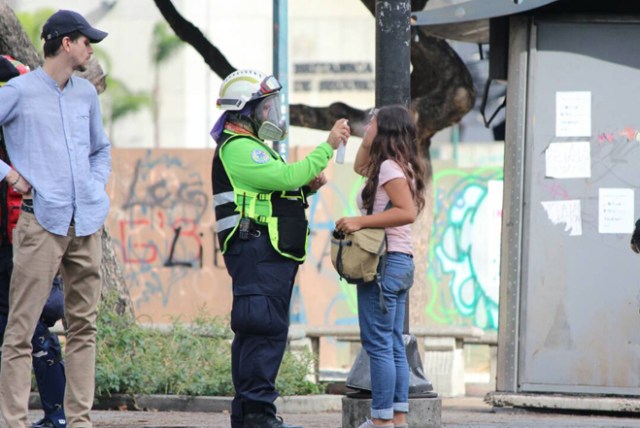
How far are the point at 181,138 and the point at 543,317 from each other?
61801mm

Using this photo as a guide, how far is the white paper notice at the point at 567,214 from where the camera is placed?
8.76m

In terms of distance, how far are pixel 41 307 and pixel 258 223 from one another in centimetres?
106

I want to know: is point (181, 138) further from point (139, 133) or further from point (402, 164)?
point (402, 164)

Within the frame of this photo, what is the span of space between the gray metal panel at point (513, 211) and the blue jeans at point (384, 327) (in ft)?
6.87

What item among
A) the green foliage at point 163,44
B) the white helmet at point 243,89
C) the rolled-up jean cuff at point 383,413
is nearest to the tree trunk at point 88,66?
the white helmet at point 243,89

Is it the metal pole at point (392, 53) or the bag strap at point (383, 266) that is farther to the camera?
the metal pole at point (392, 53)

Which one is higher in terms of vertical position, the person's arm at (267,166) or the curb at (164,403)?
the person's arm at (267,166)

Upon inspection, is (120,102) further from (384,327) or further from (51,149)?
(51,149)

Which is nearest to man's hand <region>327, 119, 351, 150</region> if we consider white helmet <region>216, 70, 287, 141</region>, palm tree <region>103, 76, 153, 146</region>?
white helmet <region>216, 70, 287, 141</region>

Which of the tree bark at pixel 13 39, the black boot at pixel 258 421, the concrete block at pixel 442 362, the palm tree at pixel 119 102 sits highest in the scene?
the palm tree at pixel 119 102

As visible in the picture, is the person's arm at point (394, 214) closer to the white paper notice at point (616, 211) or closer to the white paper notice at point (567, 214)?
the white paper notice at point (567, 214)

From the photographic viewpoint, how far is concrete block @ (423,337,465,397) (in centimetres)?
1220

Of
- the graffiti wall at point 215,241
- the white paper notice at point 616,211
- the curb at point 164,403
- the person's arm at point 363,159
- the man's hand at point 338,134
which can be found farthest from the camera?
the graffiti wall at point 215,241

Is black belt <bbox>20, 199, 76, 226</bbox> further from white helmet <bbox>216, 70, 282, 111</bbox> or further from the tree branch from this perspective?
the tree branch
